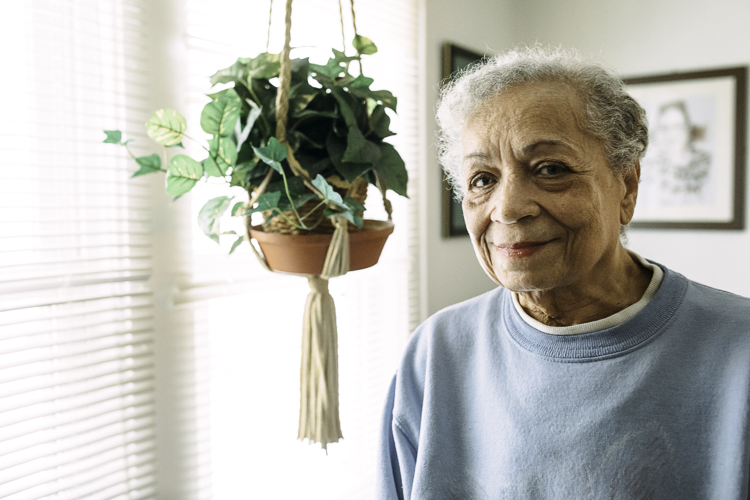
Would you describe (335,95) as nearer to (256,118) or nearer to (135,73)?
(256,118)

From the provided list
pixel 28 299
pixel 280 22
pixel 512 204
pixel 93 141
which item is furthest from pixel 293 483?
pixel 280 22

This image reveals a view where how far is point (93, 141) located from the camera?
4.27 feet

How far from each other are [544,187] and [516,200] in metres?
0.05

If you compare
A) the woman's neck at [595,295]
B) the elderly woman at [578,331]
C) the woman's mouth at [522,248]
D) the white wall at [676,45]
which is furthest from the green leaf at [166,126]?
the white wall at [676,45]

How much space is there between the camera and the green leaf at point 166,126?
990mm

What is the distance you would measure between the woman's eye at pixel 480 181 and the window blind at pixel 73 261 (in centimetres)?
85

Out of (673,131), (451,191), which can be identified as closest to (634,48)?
(673,131)

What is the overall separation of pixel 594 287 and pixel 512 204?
9.2 inches

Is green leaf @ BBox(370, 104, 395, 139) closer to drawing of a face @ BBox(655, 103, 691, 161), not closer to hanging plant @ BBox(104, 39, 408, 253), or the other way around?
hanging plant @ BBox(104, 39, 408, 253)

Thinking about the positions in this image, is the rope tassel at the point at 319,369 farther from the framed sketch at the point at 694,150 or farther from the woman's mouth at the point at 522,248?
the framed sketch at the point at 694,150

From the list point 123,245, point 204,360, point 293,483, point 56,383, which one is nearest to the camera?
point 56,383

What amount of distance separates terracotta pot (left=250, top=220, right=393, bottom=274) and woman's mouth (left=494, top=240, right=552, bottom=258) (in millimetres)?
240

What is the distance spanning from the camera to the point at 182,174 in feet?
3.27

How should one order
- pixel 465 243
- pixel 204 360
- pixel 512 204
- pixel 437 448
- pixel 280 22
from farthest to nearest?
1. pixel 465 243
2. pixel 280 22
3. pixel 204 360
4. pixel 437 448
5. pixel 512 204
